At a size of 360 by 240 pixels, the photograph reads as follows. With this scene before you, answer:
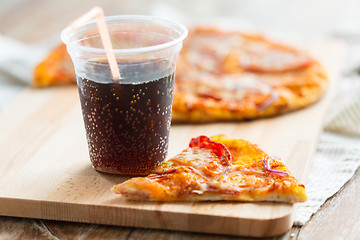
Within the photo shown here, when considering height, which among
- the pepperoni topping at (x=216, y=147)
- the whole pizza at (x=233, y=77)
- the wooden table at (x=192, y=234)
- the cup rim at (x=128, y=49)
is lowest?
the wooden table at (x=192, y=234)

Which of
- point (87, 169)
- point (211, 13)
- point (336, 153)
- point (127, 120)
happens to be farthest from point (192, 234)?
point (211, 13)

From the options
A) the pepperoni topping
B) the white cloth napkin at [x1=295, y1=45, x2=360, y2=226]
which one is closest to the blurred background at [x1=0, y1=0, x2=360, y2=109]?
the white cloth napkin at [x1=295, y1=45, x2=360, y2=226]

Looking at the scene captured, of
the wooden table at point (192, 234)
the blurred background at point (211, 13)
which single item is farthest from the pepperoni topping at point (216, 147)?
the blurred background at point (211, 13)

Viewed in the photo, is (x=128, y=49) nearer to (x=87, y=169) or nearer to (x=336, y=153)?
(x=87, y=169)

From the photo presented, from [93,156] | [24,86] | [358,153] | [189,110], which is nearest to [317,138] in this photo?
[358,153]

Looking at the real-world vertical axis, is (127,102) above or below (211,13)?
above

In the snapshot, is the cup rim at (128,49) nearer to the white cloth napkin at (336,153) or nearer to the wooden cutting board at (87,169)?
the wooden cutting board at (87,169)

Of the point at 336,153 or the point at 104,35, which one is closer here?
the point at 104,35

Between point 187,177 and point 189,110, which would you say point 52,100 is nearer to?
point 189,110

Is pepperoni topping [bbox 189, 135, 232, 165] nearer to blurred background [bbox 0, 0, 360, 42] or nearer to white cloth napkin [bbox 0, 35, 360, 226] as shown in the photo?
white cloth napkin [bbox 0, 35, 360, 226]
